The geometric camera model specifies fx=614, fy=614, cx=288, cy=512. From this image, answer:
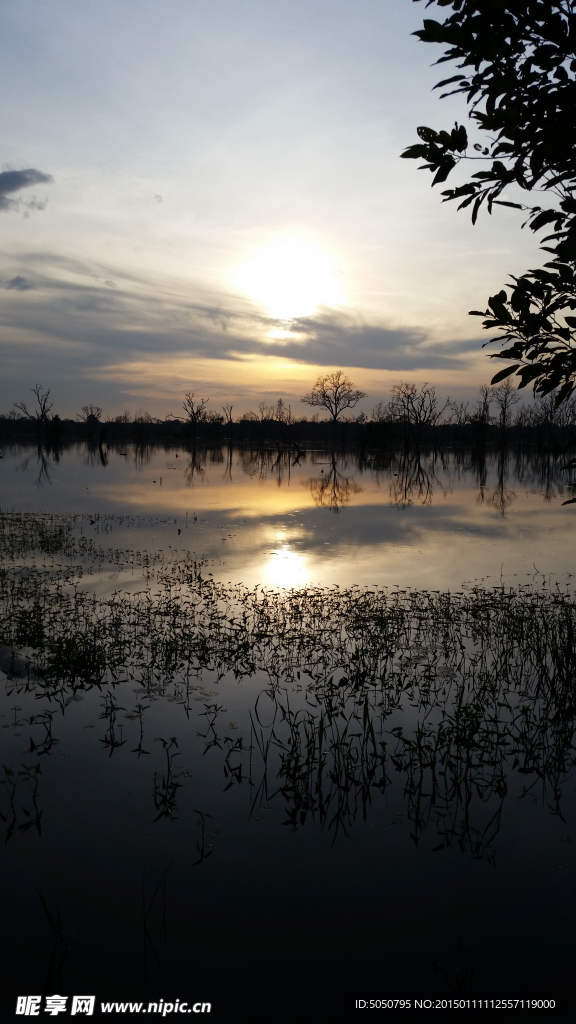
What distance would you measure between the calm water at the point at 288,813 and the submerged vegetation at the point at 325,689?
0.12ft

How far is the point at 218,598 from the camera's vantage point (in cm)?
1241

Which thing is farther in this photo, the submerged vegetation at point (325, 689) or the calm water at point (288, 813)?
the submerged vegetation at point (325, 689)

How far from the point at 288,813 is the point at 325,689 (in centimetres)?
258

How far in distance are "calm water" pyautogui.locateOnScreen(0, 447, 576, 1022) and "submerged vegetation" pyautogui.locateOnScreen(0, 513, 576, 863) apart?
0.12ft

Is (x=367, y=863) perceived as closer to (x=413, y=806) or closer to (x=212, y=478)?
(x=413, y=806)

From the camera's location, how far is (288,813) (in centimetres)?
554

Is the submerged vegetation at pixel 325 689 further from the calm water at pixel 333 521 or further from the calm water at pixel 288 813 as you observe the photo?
the calm water at pixel 333 521

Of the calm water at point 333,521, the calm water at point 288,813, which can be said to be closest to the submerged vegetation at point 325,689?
the calm water at point 288,813

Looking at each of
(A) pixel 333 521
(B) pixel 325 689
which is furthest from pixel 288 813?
(A) pixel 333 521

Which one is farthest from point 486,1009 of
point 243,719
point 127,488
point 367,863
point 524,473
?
point 524,473

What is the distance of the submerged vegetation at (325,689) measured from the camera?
5785 mm

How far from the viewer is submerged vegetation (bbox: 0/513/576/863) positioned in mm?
5785

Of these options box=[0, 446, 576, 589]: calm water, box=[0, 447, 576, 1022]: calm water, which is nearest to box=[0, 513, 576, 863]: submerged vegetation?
box=[0, 447, 576, 1022]: calm water

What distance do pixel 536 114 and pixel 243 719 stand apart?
6.34m
